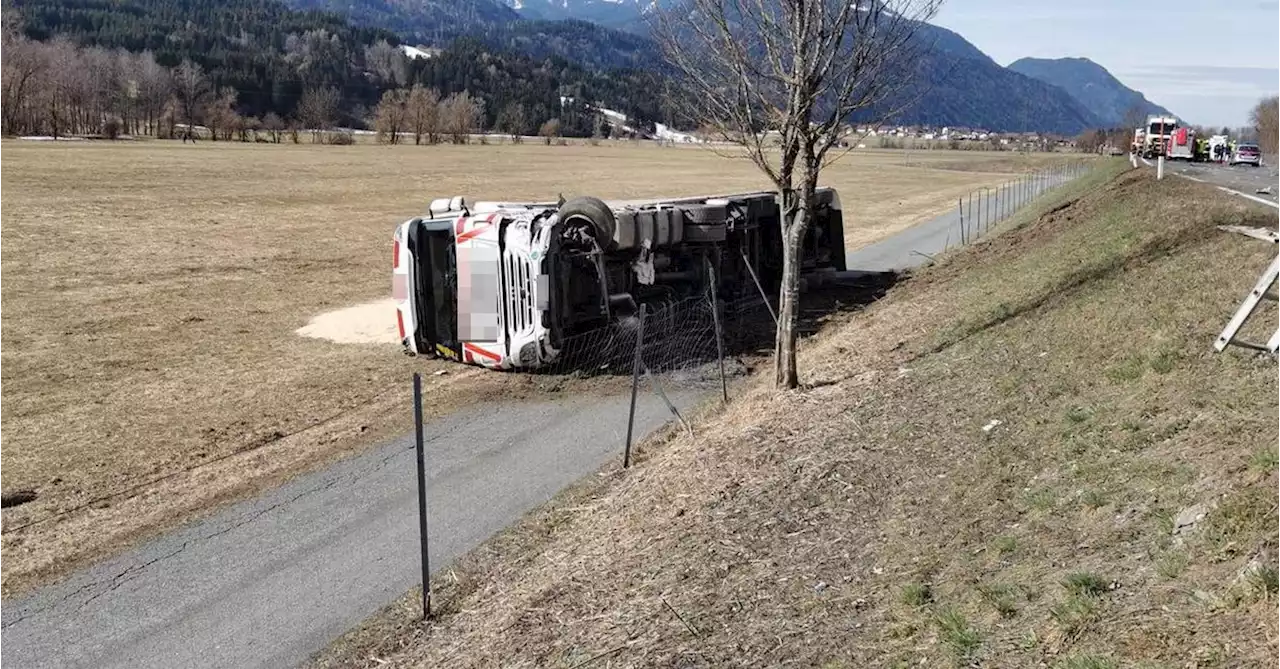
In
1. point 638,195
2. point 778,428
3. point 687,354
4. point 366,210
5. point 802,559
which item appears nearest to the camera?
point 802,559

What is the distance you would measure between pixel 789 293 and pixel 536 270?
375cm

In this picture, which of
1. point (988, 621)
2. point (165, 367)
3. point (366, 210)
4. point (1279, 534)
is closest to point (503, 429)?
point (165, 367)

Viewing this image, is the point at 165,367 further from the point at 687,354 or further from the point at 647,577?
the point at 647,577

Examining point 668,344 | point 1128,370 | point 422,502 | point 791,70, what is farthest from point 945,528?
point 668,344

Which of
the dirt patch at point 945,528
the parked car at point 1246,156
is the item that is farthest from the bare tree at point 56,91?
the dirt patch at point 945,528

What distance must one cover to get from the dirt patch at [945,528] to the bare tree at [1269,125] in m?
91.5

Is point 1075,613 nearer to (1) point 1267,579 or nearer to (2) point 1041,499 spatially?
(1) point 1267,579

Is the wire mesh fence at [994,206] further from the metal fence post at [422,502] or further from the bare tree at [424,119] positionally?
the bare tree at [424,119]

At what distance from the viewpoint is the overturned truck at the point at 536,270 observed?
13.4 m

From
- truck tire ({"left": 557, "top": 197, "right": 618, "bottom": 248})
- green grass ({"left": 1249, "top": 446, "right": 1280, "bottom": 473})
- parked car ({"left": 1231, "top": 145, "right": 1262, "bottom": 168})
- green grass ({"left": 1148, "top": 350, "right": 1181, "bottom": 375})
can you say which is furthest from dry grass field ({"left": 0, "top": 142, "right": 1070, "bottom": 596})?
parked car ({"left": 1231, "top": 145, "right": 1262, "bottom": 168})

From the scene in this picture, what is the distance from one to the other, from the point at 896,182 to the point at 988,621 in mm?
69723

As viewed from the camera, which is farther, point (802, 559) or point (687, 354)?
point (687, 354)

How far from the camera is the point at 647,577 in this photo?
6.48 meters

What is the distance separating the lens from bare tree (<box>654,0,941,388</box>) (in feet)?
32.6
